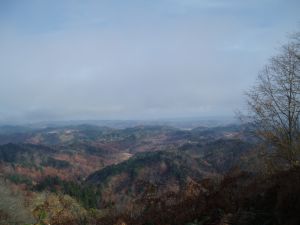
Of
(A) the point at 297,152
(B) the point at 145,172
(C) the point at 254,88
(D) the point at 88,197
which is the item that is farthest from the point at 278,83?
(B) the point at 145,172

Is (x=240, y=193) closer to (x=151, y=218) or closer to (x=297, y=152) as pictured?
(x=151, y=218)

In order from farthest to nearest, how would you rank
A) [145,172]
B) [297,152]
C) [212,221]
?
[145,172], [297,152], [212,221]

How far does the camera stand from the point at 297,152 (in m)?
16.3

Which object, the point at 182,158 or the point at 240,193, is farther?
the point at 182,158

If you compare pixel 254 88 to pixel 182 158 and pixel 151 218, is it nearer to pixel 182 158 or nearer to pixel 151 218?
pixel 151 218

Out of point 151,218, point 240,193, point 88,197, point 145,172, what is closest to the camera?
point 240,193

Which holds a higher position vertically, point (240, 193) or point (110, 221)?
point (240, 193)

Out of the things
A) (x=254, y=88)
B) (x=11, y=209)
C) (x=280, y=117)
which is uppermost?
(x=254, y=88)

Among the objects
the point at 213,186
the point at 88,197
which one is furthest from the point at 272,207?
the point at 88,197

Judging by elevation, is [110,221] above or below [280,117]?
below

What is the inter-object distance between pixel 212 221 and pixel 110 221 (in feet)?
13.0

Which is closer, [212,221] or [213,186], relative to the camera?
[212,221]

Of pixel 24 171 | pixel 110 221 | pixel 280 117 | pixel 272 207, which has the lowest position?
pixel 24 171

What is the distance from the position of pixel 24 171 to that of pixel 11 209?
15857 centimetres
